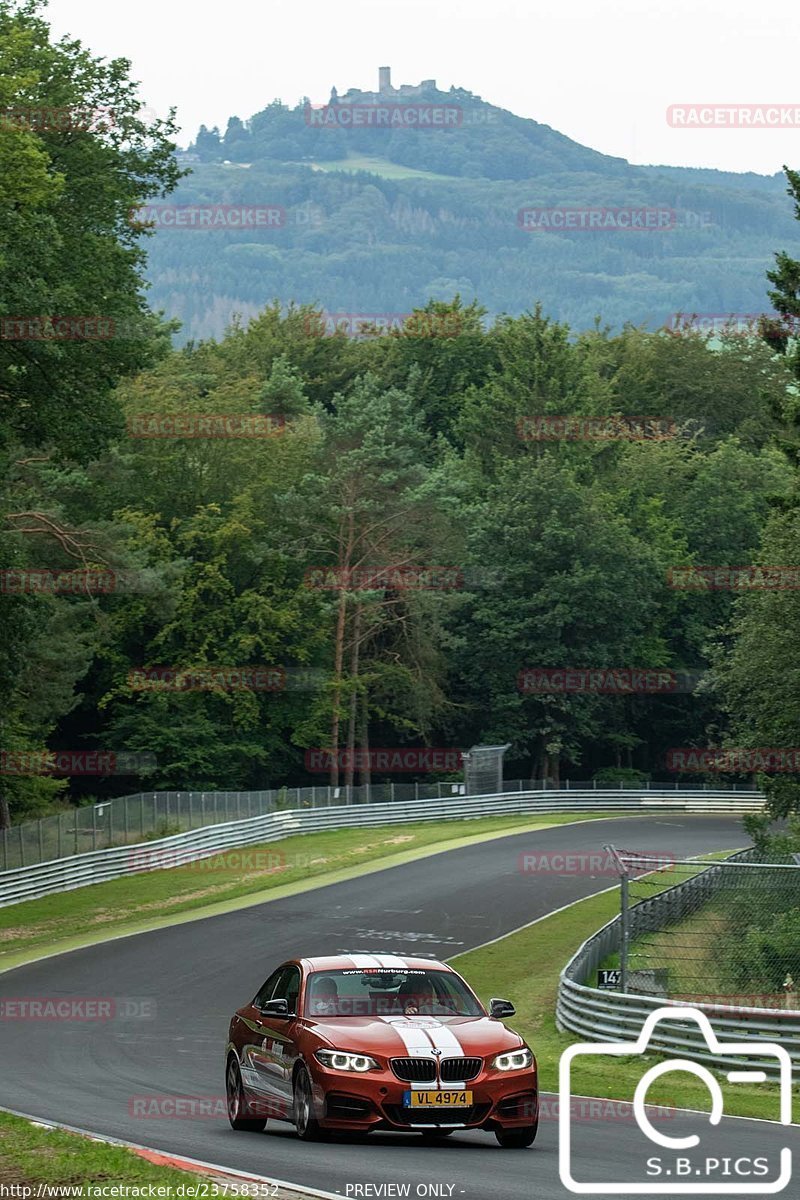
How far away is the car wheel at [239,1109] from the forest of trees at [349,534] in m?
20.2

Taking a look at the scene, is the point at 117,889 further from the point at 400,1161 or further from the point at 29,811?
the point at 400,1161

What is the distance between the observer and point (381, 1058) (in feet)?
41.1

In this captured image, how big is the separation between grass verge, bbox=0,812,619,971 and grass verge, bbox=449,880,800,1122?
324 inches

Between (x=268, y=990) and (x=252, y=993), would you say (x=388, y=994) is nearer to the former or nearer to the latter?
(x=268, y=990)

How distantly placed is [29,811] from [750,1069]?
43.2 m

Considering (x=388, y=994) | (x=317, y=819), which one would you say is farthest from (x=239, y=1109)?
(x=317, y=819)

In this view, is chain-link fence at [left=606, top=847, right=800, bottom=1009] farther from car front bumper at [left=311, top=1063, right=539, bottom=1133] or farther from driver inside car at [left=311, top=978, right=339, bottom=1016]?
car front bumper at [left=311, top=1063, right=539, bottom=1133]

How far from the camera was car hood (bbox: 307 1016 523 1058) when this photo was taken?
12625 mm

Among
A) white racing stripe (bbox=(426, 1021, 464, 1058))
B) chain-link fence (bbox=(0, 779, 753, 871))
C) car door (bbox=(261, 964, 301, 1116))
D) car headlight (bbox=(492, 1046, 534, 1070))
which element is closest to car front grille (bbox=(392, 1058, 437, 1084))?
white racing stripe (bbox=(426, 1021, 464, 1058))

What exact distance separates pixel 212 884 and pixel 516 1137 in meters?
34.3

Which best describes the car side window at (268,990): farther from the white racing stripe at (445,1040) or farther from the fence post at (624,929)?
the fence post at (624,929)

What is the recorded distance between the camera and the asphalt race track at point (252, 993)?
1198 centimetres

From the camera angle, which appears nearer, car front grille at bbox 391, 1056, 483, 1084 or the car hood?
car front grille at bbox 391, 1056, 483, 1084

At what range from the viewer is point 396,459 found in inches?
2928
